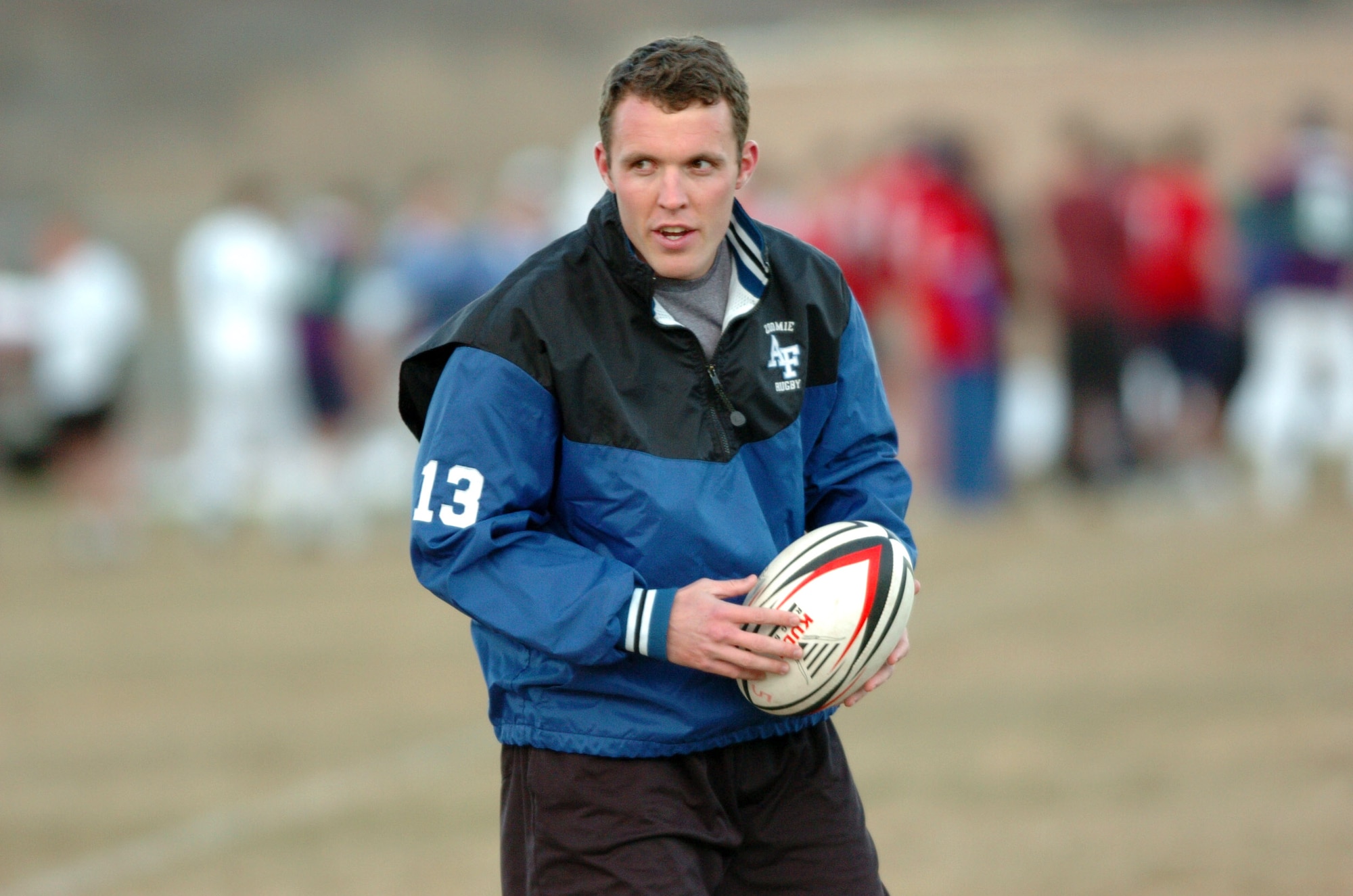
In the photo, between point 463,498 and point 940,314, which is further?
point 940,314

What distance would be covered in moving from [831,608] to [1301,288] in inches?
429

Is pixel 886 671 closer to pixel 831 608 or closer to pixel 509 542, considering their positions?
pixel 831 608

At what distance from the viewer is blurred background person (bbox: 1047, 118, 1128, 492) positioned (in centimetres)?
A: 1346

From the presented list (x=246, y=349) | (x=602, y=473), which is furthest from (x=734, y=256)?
(x=246, y=349)

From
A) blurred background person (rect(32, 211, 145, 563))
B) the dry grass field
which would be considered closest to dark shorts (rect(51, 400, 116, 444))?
blurred background person (rect(32, 211, 145, 563))

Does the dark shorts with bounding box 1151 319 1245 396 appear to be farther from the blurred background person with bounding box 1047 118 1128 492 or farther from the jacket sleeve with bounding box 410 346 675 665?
the jacket sleeve with bounding box 410 346 675 665

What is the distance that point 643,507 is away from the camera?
329 cm

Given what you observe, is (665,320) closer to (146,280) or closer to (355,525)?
(355,525)

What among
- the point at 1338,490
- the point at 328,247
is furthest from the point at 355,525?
the point at 1338,490

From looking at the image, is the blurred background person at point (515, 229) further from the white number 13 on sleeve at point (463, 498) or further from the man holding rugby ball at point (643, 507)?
the white number 13 on sleeve at point (463, 498)

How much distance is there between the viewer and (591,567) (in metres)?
3.24

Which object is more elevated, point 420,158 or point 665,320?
point 420,158

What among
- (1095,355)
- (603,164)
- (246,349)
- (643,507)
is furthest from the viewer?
(1095,355)

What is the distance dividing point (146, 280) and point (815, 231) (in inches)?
535
